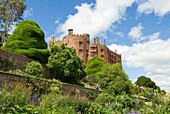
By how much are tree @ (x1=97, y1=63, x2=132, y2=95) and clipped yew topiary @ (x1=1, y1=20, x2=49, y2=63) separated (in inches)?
251

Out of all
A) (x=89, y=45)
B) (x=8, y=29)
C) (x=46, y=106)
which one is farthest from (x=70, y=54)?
(x=89, y=45)

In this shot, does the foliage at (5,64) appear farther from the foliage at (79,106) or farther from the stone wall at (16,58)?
the foliage at (79,106)

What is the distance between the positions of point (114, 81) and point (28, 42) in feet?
29.9

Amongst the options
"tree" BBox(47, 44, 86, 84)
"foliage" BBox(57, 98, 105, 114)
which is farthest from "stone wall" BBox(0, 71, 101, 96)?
"foliage" BBox(57, 98, 105, 114)

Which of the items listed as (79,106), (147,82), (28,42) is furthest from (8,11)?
(147,82)

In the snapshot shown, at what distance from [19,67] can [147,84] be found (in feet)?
125

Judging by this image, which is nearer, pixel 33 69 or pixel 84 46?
pixel 33 69

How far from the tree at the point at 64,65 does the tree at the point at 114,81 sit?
7.91 feet

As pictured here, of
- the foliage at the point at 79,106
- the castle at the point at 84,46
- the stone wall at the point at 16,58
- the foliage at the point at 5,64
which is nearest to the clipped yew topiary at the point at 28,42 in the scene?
the stone wall at the point at 16,58

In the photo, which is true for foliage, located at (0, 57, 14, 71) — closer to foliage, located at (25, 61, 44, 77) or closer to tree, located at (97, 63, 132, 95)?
foliage, located at (25, 61, 44, 77)

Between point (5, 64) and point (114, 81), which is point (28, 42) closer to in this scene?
point (5, 64)

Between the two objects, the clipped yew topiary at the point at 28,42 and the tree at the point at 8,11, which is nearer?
the clipped yew topiary at the point at 28,42

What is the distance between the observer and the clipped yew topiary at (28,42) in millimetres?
14578

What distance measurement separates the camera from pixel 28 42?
50.1 feet
